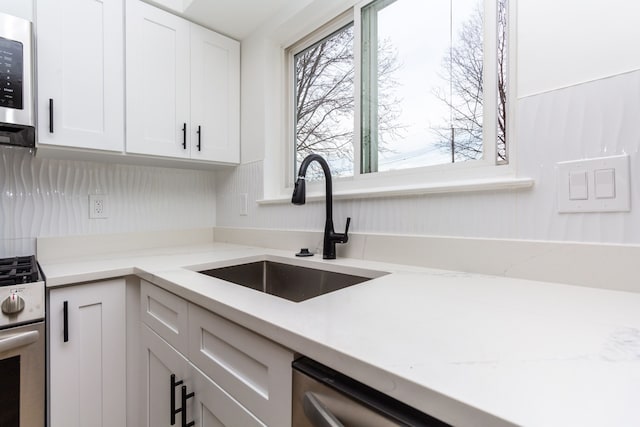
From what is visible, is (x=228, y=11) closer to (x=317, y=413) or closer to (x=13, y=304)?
(x=13, y=304)

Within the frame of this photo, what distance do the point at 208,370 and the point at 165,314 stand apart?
32 cm

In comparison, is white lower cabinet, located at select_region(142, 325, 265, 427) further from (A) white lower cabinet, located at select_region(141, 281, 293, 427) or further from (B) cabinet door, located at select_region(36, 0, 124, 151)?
(B) cabinet door, located at select_region(36, 0, 124, 151)

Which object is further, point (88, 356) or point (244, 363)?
point (88, 356)

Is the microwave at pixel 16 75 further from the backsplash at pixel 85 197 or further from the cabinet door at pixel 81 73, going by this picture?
the backsplash at pixel 85 197

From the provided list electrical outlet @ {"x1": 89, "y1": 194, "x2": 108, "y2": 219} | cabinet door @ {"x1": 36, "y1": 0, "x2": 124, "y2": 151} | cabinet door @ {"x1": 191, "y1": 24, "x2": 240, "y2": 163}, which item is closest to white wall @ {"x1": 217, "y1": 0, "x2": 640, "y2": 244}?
cabinet door @ {"x1": 191, "y1": 24, "x2": 240, "y2": 163}

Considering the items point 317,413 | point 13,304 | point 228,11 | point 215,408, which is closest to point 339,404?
point 317,413

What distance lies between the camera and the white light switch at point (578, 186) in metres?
0.75

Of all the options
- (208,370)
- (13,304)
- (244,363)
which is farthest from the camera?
(13,304)

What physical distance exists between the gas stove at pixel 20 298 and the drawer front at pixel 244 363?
48cm

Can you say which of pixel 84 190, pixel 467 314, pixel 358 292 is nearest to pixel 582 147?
pixel 467 314

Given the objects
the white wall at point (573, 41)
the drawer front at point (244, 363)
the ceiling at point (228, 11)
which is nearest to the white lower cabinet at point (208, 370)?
the drawer front at point (244, 363)

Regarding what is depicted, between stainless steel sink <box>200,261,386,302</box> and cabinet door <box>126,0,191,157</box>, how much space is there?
Result: 0.69 meters

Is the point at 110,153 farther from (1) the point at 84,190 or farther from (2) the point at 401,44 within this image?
(2) the point at 401,44

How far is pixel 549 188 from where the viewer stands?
0.81 metres
